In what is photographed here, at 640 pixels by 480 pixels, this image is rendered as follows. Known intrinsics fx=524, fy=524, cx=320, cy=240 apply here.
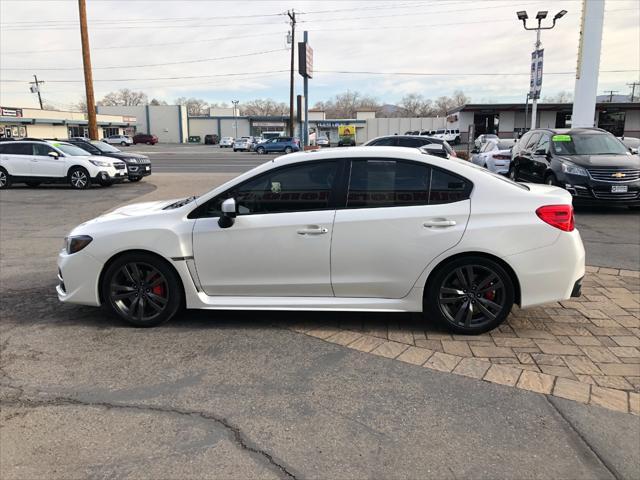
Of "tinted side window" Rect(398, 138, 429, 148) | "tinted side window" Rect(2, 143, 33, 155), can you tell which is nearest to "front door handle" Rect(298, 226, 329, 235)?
"tinted side window" Rect(398, 138, 429, 148)

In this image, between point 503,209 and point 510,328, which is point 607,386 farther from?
point 503,209

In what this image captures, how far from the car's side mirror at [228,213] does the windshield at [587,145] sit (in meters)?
9.49

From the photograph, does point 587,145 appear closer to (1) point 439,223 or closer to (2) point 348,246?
(1) point 439,223

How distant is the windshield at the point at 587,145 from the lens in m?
11.6

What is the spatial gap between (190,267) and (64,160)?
15067 millimetres

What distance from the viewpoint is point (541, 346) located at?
14.3 feet

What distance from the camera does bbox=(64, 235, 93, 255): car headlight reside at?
4730 mm

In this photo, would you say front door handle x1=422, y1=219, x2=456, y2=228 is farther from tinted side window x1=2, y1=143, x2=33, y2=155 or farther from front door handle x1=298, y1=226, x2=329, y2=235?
tinted side window x1=2, y1=143, x2=33, y2=155

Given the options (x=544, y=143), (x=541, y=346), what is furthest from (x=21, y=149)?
(x=541, y=346)

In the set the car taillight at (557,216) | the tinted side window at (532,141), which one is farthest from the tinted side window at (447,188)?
the tinted side window at (532,141)

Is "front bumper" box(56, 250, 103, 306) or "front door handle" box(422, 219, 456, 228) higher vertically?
"front door handle" box(422, 219, 456, 228)

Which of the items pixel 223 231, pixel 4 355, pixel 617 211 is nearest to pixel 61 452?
pixel 4 355

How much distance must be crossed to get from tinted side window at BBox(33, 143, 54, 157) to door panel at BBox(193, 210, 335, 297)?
51.4 feet

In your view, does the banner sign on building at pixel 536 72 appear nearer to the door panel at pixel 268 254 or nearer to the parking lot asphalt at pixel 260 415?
the door panel at pixel 268 254
